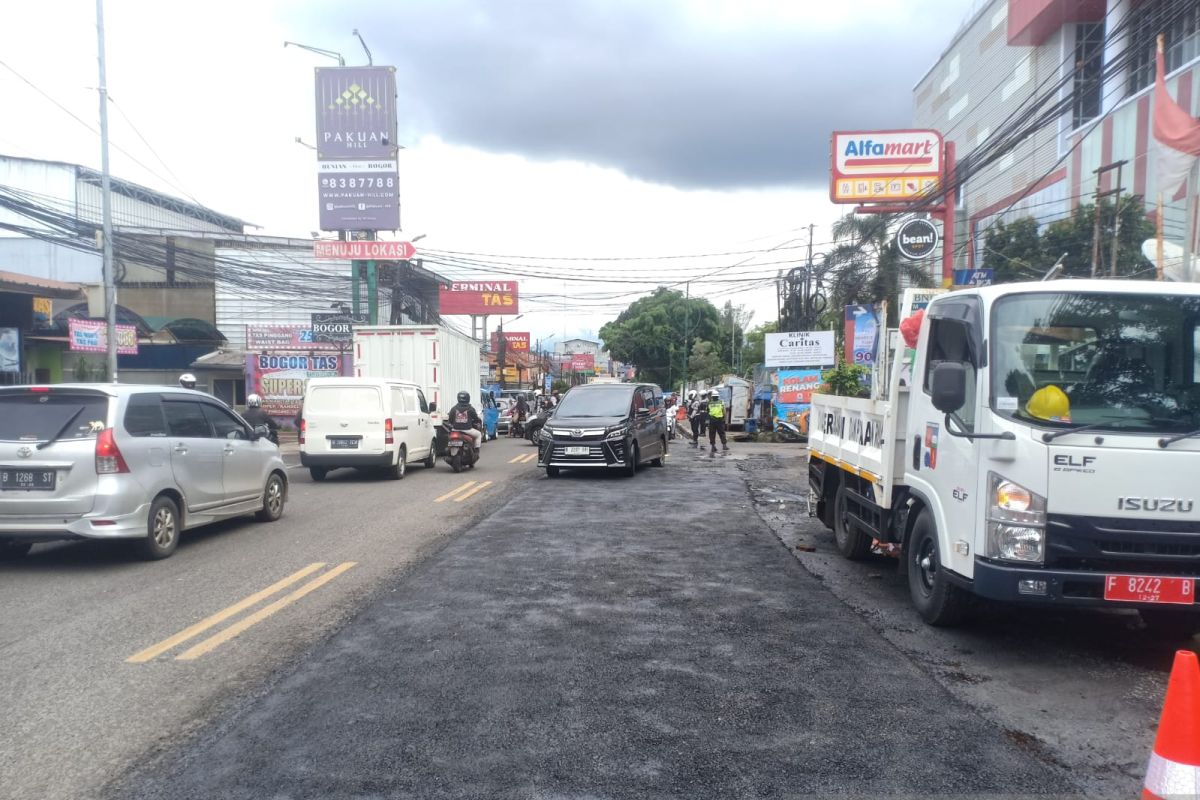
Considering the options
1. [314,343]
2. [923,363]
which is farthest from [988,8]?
[923,363]

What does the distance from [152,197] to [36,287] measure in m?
27.8

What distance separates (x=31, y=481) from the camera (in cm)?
761

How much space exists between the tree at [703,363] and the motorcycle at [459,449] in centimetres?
4381

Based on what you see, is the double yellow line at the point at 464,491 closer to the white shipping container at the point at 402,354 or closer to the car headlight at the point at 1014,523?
the white shipping container at the point at 402,354

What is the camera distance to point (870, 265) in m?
28.5

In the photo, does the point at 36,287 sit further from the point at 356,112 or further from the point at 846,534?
the point at 846,534

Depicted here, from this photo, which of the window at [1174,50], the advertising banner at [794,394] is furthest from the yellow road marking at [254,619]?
the advertising banner at [794,394]

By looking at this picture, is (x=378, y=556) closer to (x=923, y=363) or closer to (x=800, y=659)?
(x=800, y=659)

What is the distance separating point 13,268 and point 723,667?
48835mm

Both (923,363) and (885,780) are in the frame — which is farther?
(923,363)

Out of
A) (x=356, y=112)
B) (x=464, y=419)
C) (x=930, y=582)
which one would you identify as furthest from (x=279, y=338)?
(x=930, y=582)

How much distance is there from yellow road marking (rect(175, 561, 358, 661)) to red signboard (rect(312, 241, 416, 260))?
25142 mm

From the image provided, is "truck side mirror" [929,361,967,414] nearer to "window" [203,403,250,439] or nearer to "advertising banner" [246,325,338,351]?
"window" [203,403,250,439]

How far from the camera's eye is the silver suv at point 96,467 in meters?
7.60
